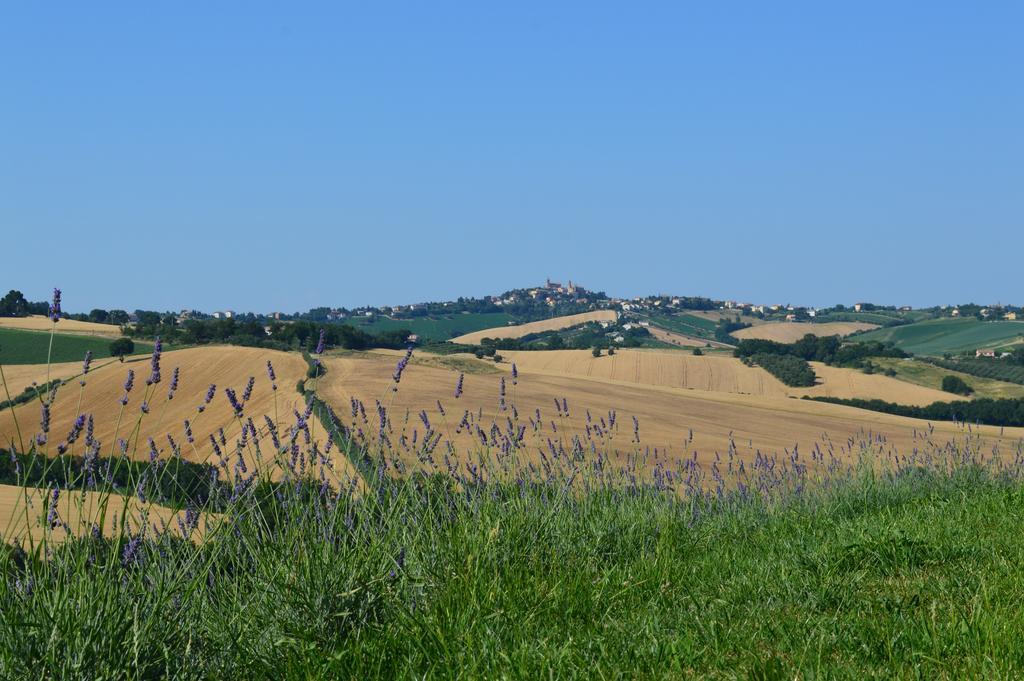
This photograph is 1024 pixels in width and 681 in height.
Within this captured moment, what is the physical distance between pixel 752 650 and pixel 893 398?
57864mm

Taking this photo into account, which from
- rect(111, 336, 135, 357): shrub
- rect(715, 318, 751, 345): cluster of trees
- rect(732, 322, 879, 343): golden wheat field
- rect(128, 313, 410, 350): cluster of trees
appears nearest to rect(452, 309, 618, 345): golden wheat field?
rect(715, 318, 751, 345): cluster of trees

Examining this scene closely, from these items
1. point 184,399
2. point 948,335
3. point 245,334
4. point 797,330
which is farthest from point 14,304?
point 797,330

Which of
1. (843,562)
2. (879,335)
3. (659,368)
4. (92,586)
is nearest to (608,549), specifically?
(843,562)

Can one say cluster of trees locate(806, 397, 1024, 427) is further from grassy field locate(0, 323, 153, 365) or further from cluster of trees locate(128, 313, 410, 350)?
grassy field locate(0, 323, 153, 365)

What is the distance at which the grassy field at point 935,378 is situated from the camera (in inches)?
2510

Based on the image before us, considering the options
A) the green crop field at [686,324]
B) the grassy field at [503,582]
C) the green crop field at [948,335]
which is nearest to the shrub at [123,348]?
the grassy field at [503,582]

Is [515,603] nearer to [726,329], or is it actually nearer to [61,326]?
[61,326]

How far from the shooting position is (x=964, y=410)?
5366 centimetres

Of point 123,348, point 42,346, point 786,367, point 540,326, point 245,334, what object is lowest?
point 42,346

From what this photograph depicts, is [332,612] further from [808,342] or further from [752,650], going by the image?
[808,342]

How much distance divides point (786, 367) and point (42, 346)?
1912 inches

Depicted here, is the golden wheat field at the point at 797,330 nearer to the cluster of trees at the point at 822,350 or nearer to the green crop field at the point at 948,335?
the green crop field at the point at 948,335

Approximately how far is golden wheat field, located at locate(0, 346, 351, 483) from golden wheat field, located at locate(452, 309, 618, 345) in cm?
7182

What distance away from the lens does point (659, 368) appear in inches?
2704
